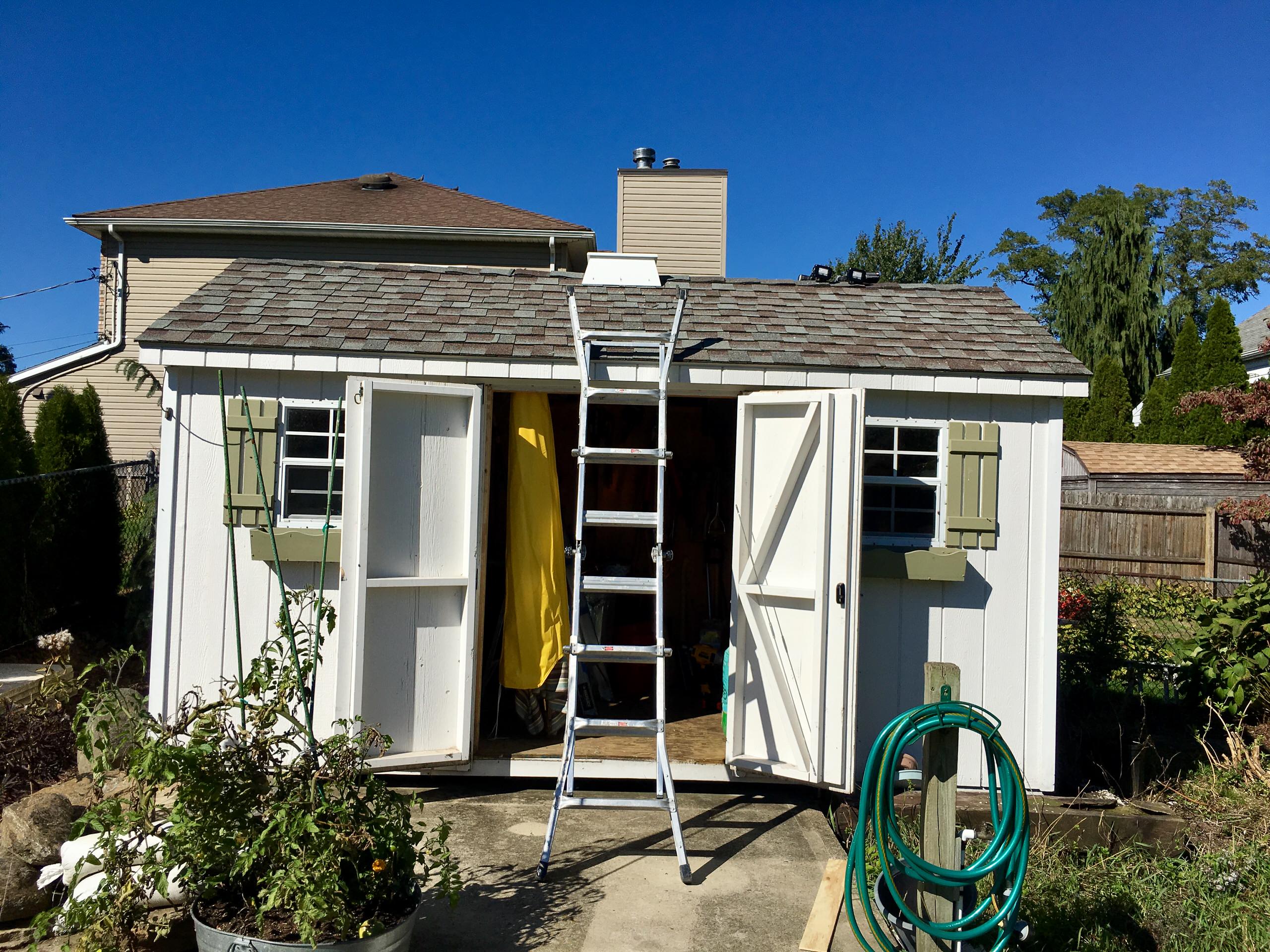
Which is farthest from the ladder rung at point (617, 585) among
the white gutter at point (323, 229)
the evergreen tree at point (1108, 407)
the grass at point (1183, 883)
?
the evergreen tree at point (1108, 407)

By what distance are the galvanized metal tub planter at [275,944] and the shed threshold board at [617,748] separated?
2.26 metres

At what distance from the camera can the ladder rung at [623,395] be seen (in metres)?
5.18

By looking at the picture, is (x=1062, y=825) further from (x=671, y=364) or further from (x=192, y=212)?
(x=192, y=212)

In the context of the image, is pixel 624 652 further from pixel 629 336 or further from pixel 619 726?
pixel 629 336

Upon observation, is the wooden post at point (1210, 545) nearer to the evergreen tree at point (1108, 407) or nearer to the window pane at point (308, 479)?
the window pane at point (308, 479)

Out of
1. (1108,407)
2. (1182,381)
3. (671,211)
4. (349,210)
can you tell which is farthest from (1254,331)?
(349,210)

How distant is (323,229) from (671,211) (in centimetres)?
475

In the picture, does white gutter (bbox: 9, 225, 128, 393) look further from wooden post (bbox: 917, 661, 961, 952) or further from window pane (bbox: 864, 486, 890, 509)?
wooden post (bbox: 917, 661, 961, 952)

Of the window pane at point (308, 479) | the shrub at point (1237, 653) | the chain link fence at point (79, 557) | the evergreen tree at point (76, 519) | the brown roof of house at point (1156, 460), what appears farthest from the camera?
the brown roof of house at point (1156, 460)

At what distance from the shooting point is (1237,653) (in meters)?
5.85

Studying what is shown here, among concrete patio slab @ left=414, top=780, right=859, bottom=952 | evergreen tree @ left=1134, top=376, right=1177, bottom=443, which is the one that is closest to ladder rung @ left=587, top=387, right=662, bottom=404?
concrete patio slab @ left=414, top=780, right=859, bottom=952

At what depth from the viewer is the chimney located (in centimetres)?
1207

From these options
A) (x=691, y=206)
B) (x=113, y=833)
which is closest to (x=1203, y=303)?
(x=691, y=206)

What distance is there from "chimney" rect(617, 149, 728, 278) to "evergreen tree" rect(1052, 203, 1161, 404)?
68.0ft
